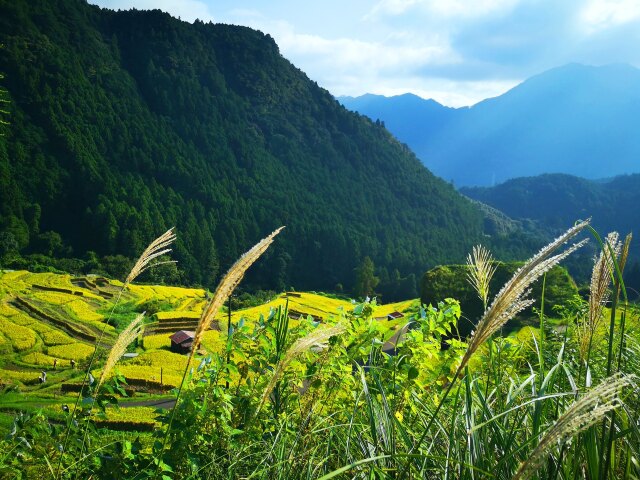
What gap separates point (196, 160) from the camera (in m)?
130

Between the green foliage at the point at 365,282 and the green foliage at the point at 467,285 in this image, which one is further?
the green foliage at the point at 365,282

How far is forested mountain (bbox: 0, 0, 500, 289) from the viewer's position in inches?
3903

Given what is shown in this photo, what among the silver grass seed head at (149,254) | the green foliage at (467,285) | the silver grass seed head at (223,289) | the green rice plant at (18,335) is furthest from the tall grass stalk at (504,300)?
the green rice plant at (18,335)

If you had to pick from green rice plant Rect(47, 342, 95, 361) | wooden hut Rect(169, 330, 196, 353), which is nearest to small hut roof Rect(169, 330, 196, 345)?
wooden hut Rect(169, 330, 196, 353)

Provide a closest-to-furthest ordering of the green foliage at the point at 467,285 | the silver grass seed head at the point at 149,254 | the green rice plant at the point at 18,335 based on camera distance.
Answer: the silver grass seed head at the point at 149,254 < the green foliage at the point at 467,285 < the green rice plant at the point at 18,335

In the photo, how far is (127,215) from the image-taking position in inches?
3814

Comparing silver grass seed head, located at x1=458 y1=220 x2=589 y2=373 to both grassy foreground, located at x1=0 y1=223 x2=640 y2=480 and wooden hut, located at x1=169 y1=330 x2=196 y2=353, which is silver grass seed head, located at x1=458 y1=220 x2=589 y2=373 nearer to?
grassy foreground, located at x1=0 y1=223 x2=640 y2=480

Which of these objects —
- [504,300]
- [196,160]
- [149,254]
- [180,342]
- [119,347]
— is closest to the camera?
[504,300]

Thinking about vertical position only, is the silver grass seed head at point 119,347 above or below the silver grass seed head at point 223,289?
below

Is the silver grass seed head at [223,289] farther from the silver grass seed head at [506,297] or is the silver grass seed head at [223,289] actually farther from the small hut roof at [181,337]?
the small hut roof at [181,337]

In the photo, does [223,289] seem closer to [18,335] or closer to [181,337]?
[181,337]

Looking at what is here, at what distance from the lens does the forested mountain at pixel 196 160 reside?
99125 mm

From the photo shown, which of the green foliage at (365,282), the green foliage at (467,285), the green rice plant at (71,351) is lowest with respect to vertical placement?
the green rice plant at (71,351)

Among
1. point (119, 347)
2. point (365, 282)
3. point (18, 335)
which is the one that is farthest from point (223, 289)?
point (365, 282)
